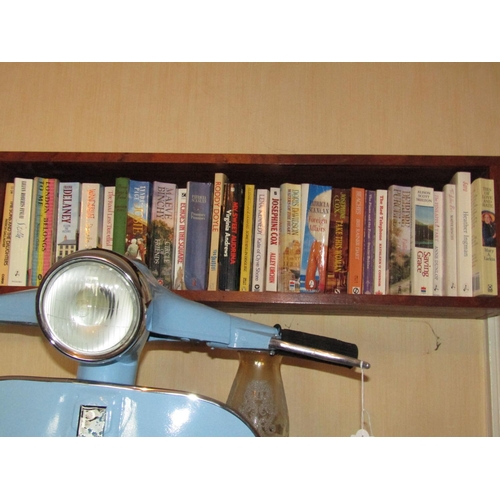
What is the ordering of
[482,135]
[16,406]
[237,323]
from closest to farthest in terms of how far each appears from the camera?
[16,406] → [237,323] → [482,135]

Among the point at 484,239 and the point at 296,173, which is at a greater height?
the point at 296,173

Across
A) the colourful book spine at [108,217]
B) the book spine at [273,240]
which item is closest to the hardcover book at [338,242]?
the book spine at [273,240]

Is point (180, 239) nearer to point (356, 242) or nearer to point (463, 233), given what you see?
point (356, 242)

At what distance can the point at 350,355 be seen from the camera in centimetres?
81

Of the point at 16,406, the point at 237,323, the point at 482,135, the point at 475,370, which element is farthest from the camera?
the point at 482,135

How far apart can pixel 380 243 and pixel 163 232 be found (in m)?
0.44

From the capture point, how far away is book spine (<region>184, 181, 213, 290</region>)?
105cm

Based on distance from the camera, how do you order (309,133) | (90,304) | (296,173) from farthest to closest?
(309,133) → (296,173) → (90,304)

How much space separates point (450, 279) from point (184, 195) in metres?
0.55

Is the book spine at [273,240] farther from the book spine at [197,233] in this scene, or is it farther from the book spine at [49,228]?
the book spine at [49,228]

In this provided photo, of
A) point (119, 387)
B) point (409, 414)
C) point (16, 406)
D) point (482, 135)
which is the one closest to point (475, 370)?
point (409, 414)

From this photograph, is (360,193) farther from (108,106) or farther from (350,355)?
(108,106)

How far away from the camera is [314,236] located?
106 centimetres

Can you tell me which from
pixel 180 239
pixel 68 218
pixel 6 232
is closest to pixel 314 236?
pixel 180 239
